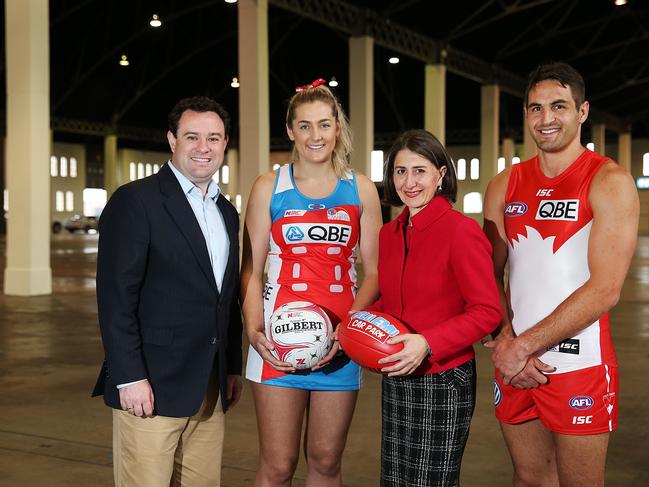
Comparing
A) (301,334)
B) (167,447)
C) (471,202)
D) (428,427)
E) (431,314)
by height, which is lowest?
(167,447)

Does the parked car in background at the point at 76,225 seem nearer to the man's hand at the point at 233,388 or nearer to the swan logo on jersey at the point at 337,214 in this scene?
the man's hand at the point at 233,388

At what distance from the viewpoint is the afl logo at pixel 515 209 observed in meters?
2.93

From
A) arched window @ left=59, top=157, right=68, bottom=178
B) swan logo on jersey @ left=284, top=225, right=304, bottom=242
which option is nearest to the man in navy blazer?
swan logo on jersey @ left=284, top=225, right=304, bottom=242

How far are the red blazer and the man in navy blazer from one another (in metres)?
0.69

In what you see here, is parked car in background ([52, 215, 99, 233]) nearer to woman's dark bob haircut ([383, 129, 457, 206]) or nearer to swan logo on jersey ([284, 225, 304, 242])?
swan logo on jersey ([284, 225, 304, 242])

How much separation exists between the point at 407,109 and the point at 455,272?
35.5 m

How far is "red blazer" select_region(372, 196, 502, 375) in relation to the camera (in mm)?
2666

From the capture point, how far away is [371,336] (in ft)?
8.82

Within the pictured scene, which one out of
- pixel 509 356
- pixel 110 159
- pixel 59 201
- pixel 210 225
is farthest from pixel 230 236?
pixel 59 201

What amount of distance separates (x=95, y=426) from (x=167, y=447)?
9.49 ft

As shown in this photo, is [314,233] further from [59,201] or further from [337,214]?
[59,201]

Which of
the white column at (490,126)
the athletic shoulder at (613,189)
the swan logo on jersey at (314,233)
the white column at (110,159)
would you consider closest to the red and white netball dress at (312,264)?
the swan logo on jersey at (314,233)

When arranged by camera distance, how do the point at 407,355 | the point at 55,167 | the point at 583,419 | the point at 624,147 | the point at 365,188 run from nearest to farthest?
the point at 407,355
the point at 583,419
the point at 365,188
the point at 624,147
the point at 55,167

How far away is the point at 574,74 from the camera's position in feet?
9.23
